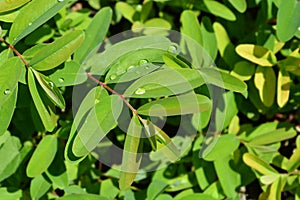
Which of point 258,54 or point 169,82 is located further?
Answer: point 258,54

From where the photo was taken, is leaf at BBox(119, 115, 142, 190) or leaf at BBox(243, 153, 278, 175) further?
leaf at BBox(243, 153, 278, 175)

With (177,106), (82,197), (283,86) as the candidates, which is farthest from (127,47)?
(283,86)

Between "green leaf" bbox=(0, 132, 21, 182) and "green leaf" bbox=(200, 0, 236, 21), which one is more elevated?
"green leaf" bbox=(200, 0, 236, 21)

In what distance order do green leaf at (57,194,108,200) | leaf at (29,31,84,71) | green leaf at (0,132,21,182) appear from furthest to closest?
green leaf at (0,132,21,182) < green leaf at (57,194,108,200) < leaf at (29,31,84,71)

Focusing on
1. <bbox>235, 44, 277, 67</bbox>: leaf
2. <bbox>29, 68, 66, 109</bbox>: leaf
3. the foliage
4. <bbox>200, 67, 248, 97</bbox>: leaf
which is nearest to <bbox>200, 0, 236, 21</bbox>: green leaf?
the foliage

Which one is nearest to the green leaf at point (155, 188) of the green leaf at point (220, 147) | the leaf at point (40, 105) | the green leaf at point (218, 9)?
the green leaf at point (220, 147)

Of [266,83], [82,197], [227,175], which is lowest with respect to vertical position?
[227,175]

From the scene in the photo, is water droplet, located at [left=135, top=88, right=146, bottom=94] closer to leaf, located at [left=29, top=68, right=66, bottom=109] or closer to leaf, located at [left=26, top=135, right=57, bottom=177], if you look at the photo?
leaf, located at [left=29, top=68, right=66, bottom=109]

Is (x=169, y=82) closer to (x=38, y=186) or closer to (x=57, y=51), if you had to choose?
(x=57, y=51)
